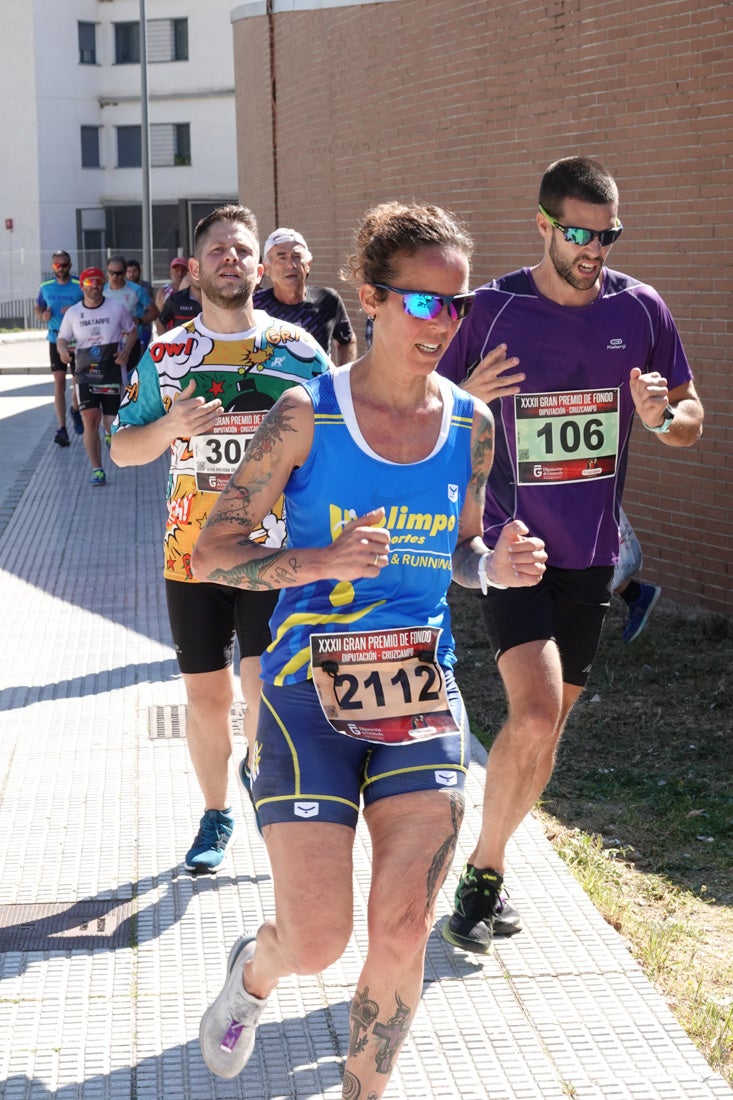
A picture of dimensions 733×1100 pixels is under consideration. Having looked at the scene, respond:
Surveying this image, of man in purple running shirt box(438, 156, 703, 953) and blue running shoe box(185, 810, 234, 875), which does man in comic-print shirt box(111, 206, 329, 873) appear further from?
man in purple running shirt box(438, 156, 703, 953)

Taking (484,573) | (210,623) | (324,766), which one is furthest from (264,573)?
(210,623)

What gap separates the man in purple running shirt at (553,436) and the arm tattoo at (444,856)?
1.15 metres

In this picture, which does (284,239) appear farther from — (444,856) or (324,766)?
(444,856)

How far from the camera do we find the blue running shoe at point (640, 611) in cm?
808

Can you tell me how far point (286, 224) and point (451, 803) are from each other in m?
17.0

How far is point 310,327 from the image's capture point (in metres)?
8.09

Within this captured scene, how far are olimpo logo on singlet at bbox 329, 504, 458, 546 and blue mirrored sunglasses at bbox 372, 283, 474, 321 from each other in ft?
1.38

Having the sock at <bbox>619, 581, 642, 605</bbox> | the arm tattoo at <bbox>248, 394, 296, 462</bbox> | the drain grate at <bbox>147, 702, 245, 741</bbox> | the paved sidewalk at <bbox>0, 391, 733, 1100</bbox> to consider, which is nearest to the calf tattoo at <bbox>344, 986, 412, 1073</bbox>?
the paved sidewalk at <bbox>0, 391, 733, 1100</bbox>

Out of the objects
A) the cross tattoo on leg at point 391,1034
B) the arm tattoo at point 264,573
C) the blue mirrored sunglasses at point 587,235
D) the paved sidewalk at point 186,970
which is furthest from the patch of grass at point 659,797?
the blue mirrored sunglasses at point 587,235

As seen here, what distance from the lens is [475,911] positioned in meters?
4.43

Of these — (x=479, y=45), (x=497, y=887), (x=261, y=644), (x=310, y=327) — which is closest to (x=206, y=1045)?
(x=497, y=887)

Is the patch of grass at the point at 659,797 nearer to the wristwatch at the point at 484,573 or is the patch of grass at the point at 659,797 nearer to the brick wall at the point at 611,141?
the brick wall at the point at 611,141

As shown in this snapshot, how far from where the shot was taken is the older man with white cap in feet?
25.4

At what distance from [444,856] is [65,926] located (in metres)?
1.86
